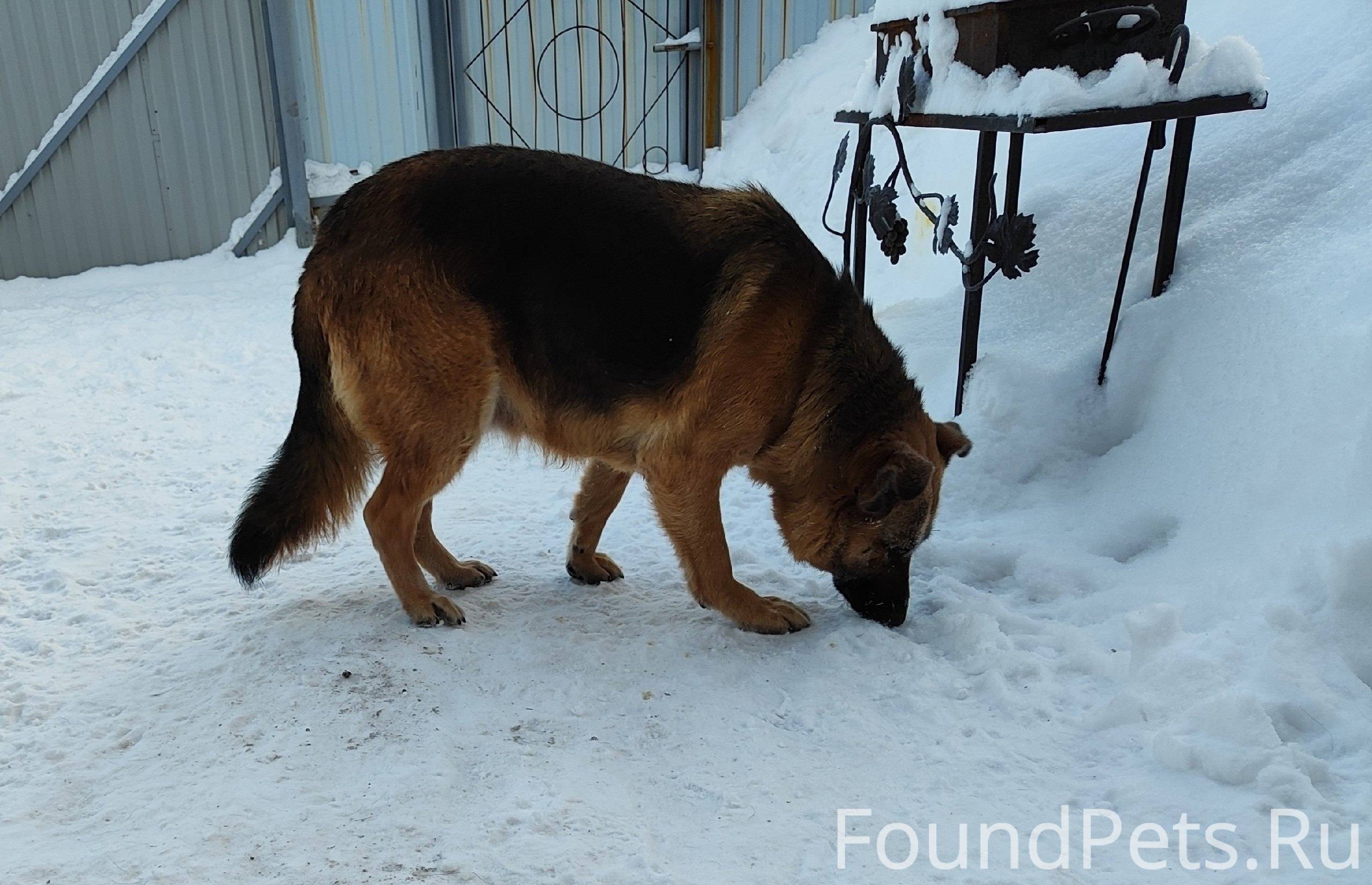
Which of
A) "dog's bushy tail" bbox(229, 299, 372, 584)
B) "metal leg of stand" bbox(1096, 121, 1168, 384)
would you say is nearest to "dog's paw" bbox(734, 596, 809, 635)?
"dog's bushy tail" bbox(229, 299, 372, 584)

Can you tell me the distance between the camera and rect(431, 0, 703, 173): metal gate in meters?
9.55

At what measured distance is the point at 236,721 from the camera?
281 centimetres

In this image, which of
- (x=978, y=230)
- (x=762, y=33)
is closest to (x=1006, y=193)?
(x=978, y=230)

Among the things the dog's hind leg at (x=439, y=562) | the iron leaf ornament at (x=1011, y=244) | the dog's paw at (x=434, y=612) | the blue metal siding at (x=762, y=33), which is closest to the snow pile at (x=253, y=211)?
the blue metal siding at (x=762, y=33)

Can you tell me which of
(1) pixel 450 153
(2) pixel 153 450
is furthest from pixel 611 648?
(2) pixel 153 450

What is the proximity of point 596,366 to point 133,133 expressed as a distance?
25.7ft

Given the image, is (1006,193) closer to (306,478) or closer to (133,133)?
(306,478)

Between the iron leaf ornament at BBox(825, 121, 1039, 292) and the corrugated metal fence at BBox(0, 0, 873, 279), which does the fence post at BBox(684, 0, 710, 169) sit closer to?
the corrugated metal fence at BBox(0, 0, 873, 279)

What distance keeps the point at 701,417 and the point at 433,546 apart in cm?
127

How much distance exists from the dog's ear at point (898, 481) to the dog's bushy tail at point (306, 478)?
1.81 meters

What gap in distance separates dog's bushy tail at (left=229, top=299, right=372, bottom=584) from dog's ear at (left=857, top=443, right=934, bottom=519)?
5.95ft

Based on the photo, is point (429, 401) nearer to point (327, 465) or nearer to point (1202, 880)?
point (327, 465)

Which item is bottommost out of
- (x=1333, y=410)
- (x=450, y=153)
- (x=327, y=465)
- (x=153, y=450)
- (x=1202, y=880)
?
(x=153, y=450)

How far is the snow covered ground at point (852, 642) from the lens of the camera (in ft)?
7.71
